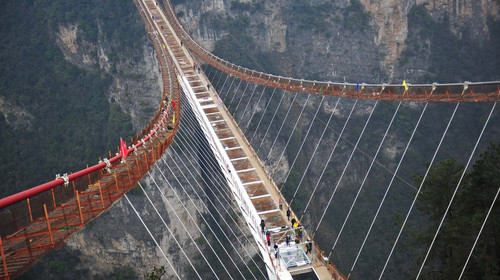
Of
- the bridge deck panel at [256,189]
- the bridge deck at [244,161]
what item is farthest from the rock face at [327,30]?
the bridge deck panel at [256,189]

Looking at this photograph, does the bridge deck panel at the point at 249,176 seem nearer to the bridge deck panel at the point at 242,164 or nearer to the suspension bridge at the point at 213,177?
the suspension bridge at the point at 213,177

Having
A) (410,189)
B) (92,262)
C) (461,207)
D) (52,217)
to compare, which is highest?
(52,217)

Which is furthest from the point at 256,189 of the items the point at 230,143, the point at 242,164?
the point at 230,143

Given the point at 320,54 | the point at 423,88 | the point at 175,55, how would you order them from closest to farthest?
the point at 423,88 < the point at 175,55 < the point at 320,54

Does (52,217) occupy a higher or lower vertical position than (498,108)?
higher

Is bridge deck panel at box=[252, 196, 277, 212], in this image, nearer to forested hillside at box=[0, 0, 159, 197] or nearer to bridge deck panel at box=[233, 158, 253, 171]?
bridge deck panel at box=[233, 158, 253, 171]

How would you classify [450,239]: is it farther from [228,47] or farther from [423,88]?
[228,47]

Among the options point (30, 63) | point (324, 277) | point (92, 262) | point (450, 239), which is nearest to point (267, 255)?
point (324, 277)
